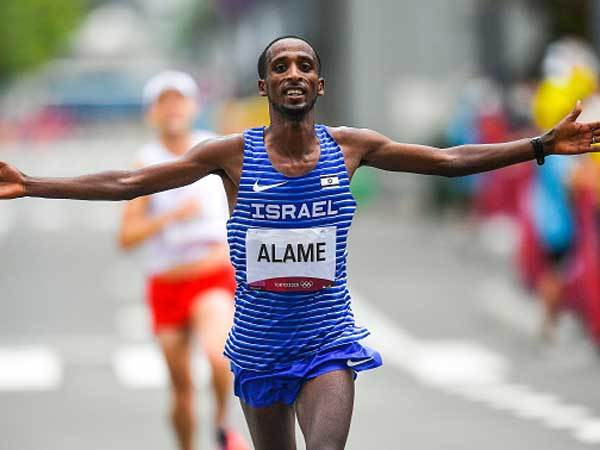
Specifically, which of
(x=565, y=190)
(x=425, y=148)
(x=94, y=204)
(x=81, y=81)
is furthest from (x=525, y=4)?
(x=81, y=81)

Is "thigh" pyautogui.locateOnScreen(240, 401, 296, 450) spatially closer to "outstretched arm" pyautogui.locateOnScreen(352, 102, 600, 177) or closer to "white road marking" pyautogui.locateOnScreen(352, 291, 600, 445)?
"outstretched arm" pyautogui.locateOnScreen(352, 102, 600, 177)

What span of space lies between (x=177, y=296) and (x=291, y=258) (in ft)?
10.6

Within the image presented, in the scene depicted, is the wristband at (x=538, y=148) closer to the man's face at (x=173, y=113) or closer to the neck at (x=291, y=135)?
the neck at (x=291, y=135)

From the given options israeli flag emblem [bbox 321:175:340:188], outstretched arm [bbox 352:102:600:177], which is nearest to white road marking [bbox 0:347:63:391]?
outstretched arm [bbox 352:102:600:177]

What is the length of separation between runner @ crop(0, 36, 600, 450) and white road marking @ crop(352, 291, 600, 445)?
14.1 feet

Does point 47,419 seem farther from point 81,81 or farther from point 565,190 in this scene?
point 81,81

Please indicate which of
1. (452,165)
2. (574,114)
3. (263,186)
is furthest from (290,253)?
(574,114)

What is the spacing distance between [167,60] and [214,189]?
178m

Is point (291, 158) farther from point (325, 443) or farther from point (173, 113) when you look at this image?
point (173, 113)

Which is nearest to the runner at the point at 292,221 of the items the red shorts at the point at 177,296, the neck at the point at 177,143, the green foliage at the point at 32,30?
the red shorts at the point at 177,296

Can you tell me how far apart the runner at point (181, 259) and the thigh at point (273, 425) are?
2870 millimetres

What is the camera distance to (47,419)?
12930 millimetres

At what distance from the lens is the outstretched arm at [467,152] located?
24.0 feet

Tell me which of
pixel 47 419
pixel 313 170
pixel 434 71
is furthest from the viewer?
pixel 434 71
